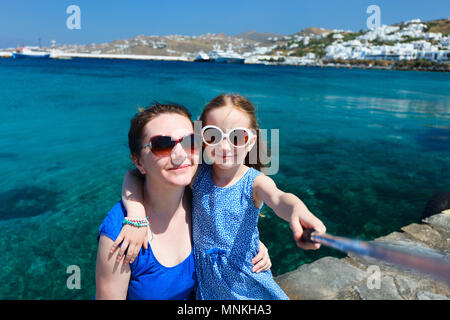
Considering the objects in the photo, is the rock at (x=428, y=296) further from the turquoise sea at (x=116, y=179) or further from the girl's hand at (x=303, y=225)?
the girl's hand at (x=303, y=225)

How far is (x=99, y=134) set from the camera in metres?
14.5

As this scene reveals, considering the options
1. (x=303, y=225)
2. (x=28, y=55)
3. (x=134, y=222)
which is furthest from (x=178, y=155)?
(x=28, y=55)

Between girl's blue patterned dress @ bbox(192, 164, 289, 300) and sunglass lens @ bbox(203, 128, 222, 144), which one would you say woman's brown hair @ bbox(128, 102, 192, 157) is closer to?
sunglass lens @ bbox(203, 128, 222, 144)

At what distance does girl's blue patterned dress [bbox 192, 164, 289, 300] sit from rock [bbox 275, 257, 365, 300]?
1004mm

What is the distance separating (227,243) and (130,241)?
2.41 ft

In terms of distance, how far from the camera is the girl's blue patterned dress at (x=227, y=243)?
86.7 inches

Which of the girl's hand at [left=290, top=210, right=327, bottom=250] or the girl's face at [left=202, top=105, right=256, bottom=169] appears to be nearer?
the girl's hand at [left=290, top=210, right=327, bottom=250]

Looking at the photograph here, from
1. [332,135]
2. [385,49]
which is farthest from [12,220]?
[385,49]

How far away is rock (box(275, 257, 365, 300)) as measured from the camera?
3.15m

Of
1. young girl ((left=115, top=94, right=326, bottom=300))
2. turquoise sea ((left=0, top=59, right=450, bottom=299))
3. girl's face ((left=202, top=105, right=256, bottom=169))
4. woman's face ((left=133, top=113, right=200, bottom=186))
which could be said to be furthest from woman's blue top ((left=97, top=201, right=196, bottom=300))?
turquoise sea ((left=0, top=59, right=450, bottom=299))

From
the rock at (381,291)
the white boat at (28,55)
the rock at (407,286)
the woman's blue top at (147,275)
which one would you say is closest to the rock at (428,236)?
the rock at (407,286)

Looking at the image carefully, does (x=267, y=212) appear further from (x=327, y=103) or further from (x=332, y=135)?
(x=327, y=103)

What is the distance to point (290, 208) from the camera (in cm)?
187

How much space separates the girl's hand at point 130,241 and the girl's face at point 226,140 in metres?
0.77
